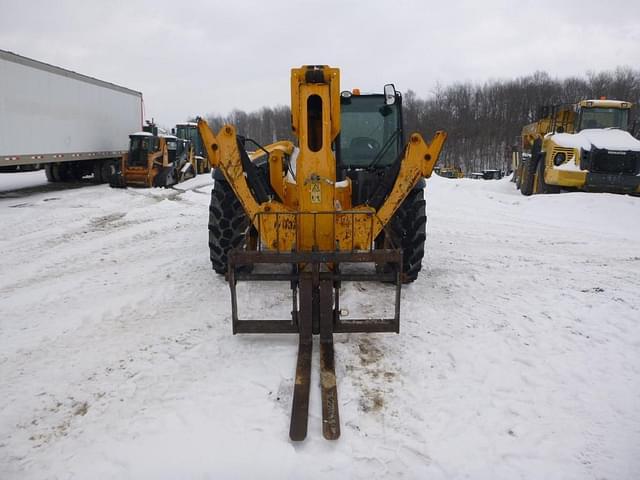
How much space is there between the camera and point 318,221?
3992 mm

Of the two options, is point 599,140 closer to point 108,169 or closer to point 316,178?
point 316,178

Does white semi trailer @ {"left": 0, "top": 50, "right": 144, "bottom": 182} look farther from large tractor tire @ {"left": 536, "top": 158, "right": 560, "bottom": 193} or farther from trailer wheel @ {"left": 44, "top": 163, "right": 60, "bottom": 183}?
large tractor tire @ {"left": 536, "top": 158, "right": 560, "bottom": 193}

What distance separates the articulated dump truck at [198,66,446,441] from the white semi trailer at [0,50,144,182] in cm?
1068

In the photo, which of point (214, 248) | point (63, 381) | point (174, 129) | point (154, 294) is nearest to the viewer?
point (63, 381)

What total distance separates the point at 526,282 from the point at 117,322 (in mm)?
4712

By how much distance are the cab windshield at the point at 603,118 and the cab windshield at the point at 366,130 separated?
1026 cm

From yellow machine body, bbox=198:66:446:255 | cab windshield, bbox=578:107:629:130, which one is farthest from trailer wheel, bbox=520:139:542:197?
yellow machine body, bbox=198:66:446:255

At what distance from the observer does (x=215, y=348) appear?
3.73 m

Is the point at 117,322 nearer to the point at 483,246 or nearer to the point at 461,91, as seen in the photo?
the point at 483,246

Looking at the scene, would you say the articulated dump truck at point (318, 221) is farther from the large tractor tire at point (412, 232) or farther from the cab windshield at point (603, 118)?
the cab windshield at point (603, 118)

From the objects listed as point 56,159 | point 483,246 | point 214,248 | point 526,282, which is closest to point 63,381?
point 214,248

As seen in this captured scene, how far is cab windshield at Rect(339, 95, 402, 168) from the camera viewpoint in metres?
5.74

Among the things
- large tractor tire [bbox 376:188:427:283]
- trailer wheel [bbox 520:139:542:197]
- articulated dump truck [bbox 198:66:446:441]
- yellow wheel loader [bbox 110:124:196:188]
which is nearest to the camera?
articulated dump truck [bbox 198:66:446:441]

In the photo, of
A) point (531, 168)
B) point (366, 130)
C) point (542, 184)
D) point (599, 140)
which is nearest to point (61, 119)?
point (366, 130)
